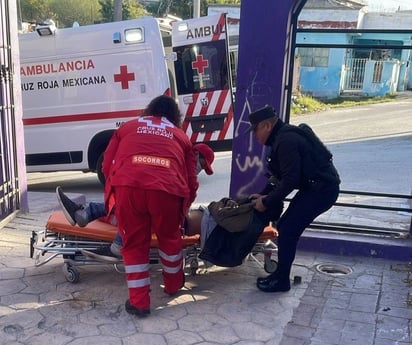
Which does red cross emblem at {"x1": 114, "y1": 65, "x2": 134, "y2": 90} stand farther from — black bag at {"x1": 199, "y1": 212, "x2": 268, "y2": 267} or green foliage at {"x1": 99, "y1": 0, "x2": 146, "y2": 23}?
green foliage at {"x1": 99, "y1": 0, "x2": 146, "y2": 23}

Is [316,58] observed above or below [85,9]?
below

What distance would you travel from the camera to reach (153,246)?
3.73m

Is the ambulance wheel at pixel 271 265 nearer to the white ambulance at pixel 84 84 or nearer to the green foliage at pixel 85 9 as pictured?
the white ambulance at pixel 84 84

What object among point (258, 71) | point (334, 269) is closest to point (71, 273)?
point (334, 269)

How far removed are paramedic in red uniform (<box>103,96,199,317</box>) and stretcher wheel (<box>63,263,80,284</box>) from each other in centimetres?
64

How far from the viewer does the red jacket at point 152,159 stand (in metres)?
3.30

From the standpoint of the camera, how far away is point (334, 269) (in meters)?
4.37

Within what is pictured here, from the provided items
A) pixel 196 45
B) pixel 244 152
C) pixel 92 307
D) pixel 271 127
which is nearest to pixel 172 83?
pixel 196 45

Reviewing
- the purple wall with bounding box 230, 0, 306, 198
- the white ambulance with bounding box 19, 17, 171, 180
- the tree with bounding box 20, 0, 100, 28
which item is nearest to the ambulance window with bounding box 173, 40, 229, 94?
the white ambulance with bounding box 19, 17, 171, 180

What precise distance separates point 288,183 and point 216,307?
1071 mm

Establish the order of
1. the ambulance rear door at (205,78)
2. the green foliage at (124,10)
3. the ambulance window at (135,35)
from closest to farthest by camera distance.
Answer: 1. the ambulance window at (135,35)
2. the ambulance rear door at (205,78)
3. the green foliage at (124,10)

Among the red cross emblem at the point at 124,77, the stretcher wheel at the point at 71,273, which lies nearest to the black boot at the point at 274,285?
the stretcher wheel at the point at 71,273

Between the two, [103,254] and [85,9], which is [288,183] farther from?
[85,9]

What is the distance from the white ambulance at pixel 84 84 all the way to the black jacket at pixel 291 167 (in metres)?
3.85
